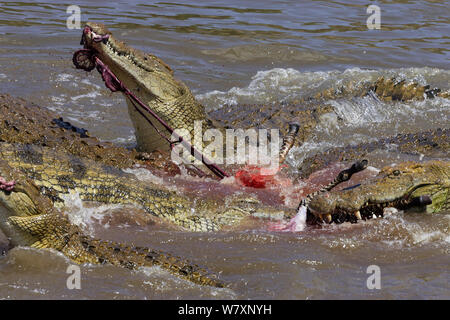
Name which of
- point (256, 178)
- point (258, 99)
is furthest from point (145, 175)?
point (258, 99)

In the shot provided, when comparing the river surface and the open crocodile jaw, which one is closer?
the river surface

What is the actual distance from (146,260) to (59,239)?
0.48 m

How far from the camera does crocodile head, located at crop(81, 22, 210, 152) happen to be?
5.90 meters

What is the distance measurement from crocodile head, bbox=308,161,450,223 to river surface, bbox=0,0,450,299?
0.10 m

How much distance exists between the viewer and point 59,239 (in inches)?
159

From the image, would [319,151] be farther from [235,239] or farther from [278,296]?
→ [278,296]

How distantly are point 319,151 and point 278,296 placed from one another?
3709mm

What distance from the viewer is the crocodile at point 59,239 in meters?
3.85

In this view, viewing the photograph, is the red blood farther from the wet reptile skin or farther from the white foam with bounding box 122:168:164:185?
the wet reptile skin

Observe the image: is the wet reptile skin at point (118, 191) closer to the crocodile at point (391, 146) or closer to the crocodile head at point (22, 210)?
the crocodile head at point (22, 210)

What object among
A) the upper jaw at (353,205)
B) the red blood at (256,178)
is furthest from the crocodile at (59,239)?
the red blood at (256,178)

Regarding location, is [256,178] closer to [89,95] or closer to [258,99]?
[89,95]

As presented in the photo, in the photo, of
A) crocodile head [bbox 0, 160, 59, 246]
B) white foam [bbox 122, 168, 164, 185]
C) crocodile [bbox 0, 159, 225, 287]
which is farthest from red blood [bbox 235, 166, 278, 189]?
crocodile head [bbox 0, 160, 59, 246]

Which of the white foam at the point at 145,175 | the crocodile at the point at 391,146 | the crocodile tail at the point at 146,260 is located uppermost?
the crocodile tail at the point at 146,260
